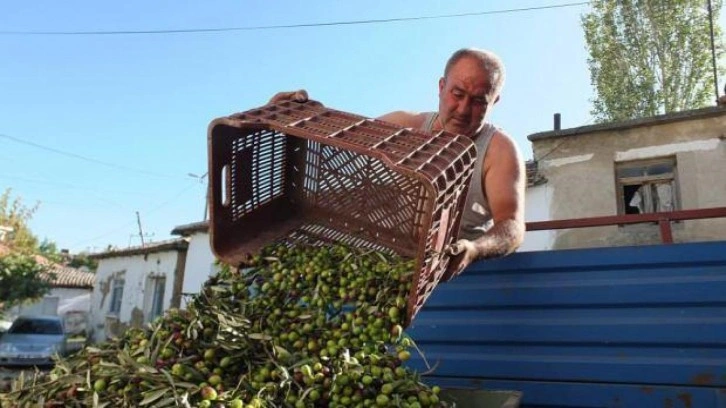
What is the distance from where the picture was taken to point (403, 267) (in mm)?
2297

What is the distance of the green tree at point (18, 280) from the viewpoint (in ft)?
61.4

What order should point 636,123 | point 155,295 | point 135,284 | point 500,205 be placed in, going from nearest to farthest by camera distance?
point 500,205 → point 636,123 → point 155,295 → point 135,284

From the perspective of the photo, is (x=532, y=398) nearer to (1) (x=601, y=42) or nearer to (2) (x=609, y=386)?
(2) (x=609, y=386)

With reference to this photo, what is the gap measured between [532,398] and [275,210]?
1.88m

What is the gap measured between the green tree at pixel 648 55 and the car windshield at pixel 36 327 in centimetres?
2145

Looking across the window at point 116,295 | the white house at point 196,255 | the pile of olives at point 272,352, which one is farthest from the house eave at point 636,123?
the window at point 116,295

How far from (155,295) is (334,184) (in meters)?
18.8

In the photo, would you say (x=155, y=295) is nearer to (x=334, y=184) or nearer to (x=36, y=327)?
(x=36, y=327)

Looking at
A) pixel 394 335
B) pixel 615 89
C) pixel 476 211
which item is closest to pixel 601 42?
pixel 615 89

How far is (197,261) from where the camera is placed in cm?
1759

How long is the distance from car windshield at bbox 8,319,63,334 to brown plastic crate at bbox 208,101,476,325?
15.5 meters

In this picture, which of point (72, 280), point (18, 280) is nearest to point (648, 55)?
point (18, 280)

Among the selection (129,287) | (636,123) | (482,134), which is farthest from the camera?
(129,287)

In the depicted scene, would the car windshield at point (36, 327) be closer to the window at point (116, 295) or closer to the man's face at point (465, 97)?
the window at point (116, 295)
